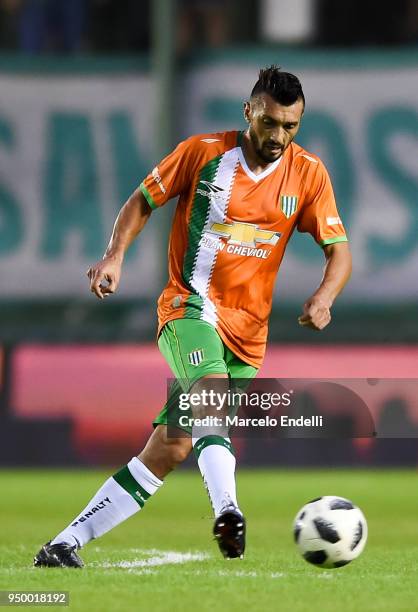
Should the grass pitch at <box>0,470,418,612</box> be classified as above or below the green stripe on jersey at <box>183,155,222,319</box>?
below

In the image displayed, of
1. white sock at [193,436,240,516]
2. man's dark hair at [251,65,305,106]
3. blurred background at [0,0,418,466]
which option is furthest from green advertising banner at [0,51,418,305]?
white sock at [193,436,240,516]

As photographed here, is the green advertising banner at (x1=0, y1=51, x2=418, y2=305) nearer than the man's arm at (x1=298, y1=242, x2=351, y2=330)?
No

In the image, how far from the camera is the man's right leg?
223 inches

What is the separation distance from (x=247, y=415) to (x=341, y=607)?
4.61ft

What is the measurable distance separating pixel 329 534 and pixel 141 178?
8332mm

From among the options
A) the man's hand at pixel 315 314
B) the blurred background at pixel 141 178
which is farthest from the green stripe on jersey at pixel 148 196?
the blurred background at pixel 141 178

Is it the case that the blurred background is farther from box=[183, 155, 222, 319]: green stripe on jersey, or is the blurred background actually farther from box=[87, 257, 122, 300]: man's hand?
box=[87, 257, 122, 300]: man's hand

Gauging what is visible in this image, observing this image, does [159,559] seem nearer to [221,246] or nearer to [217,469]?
[217,469]

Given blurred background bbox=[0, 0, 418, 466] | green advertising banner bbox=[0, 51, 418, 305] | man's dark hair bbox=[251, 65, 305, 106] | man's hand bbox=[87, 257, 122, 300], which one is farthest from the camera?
green advertising banner bbox=[0, 51, 418, 305]

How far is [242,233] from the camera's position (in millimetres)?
5895

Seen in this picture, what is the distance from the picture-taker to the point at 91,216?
13.5m

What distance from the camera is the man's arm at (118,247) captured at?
5.52 m

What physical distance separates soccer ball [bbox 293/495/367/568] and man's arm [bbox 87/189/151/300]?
1123 millimetres

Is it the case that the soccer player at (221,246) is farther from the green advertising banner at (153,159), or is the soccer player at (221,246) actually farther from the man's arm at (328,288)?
the green advertising banner at (153,159)
